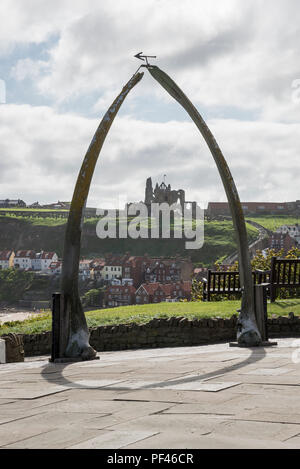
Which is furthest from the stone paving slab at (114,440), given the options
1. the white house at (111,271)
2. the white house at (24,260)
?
the white house at (24,260)

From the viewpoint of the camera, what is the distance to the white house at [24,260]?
167 meters

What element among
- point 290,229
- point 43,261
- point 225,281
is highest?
point 290,229

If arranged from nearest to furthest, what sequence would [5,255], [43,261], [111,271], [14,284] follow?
[111,271], [14,284], [43,261], [5,255]

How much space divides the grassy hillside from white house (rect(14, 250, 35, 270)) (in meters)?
13.9

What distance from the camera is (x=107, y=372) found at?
7125 mm

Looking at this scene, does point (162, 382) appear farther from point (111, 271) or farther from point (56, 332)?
point (111, 271)

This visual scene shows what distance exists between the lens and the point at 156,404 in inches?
194

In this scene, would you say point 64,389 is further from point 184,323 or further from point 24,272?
point 24,272

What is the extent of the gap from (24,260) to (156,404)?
166212mm

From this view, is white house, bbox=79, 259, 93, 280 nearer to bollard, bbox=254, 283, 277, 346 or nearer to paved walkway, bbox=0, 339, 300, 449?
bollard, bbox=254, 283, 277, 346

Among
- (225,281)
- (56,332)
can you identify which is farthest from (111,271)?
(56,332)

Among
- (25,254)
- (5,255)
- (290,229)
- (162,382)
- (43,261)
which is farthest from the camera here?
(5,255)

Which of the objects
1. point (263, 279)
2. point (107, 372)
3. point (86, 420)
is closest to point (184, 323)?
point (263, 279)

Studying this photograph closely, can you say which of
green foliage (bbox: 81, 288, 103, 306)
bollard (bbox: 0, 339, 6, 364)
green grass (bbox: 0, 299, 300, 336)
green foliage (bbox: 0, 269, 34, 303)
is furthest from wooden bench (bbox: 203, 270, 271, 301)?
green foliage (bbox: 0, 269, 34, 303)
